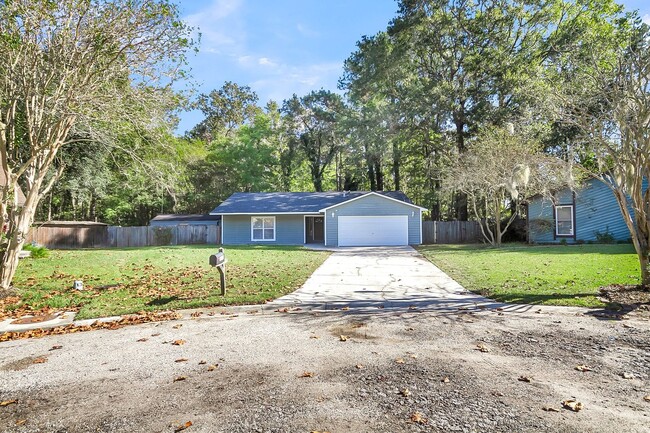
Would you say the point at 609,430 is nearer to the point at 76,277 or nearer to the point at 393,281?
the point at 393,281

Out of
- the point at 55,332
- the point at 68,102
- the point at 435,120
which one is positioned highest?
the point at 435,120

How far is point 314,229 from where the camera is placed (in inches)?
1011

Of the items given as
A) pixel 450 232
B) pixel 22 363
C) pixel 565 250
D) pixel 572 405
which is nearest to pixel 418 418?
pixel 572 405

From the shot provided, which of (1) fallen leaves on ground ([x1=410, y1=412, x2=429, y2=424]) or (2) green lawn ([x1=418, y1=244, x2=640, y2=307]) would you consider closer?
(1) fallen leaves on ground ([x1=410, y1=412, x2=429, y2=424])

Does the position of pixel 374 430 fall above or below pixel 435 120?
below

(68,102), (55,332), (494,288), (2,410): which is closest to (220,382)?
(2,410)

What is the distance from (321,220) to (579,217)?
48.7 feet

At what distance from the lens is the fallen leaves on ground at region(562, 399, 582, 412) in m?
2.72

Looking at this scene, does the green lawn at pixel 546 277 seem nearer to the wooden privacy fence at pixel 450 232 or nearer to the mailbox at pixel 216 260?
the mailbox at pixel 216 260

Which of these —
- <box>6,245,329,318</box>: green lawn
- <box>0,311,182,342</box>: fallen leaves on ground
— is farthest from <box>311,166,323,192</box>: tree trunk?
<box>0,311,182,342</box>: fallen leaves on ground

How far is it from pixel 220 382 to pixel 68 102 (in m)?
6.81

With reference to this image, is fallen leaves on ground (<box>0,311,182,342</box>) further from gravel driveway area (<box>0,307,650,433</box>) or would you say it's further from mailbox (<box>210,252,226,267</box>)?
mailbox (<box>210,252,226,267</box>)

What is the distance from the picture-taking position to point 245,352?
4117 mm

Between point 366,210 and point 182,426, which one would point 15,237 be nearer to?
point 182,426
